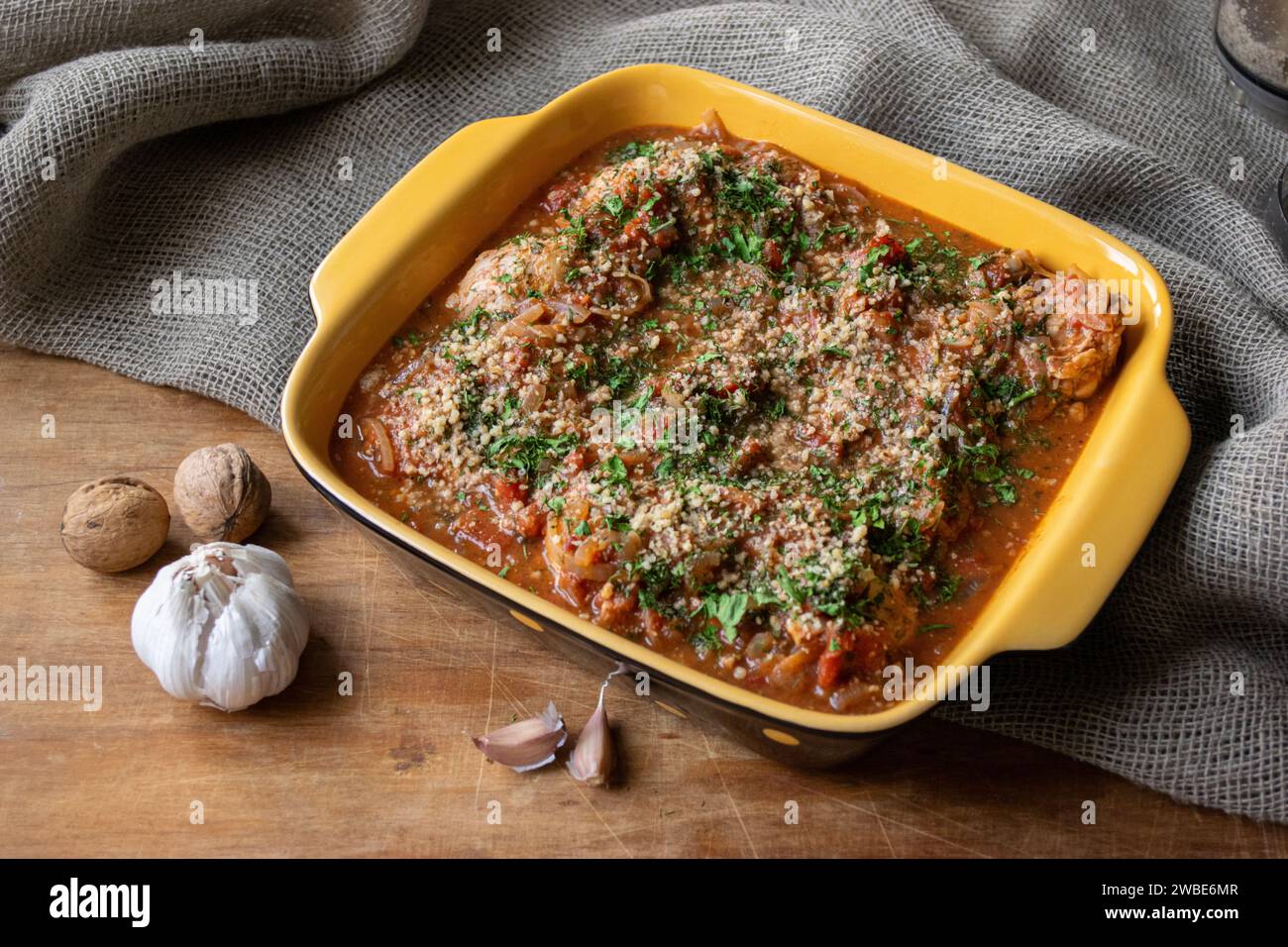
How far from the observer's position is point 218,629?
12.4 feet

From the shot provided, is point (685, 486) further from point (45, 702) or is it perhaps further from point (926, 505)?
point (45, 702)

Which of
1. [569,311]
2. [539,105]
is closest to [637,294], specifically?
[569,311]

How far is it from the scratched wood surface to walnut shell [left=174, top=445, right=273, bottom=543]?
0.33 metres

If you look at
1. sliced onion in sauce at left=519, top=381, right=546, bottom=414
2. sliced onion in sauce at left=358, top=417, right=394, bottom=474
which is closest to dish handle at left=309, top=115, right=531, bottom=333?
sliced onion in sauce at left=358, top=417, right=394, bottom=474

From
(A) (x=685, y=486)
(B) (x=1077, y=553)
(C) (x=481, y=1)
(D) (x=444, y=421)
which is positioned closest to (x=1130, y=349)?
(B) (x=1077, y=553)

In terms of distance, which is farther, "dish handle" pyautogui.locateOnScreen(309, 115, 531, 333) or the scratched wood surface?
"dish handle" pyautogui.locateOnScreen(309, 115, 531, 333)

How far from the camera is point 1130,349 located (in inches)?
160

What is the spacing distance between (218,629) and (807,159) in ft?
8.54

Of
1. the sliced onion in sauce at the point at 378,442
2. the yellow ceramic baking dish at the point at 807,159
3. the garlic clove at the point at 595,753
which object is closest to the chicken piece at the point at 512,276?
the yellow ceramic baking dish at the point at 807,159

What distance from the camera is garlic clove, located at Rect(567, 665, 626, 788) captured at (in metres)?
3.81

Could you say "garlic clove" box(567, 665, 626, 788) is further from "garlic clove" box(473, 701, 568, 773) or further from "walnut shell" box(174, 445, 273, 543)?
"walnut shell" box(174, 445, 273, 543)

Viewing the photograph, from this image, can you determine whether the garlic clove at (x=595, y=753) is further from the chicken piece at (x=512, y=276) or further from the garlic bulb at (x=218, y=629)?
the chicken piece at (x=512, y=276)

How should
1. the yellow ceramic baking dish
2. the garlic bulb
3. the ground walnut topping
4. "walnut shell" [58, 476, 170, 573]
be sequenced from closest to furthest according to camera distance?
1. the yellow ceramic baking dish
2. the ground walnut topping
3. the garlic bulb
4. "walnut shell" [58, 476, 170, 573]

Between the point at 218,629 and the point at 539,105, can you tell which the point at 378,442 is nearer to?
the point at 218,629
